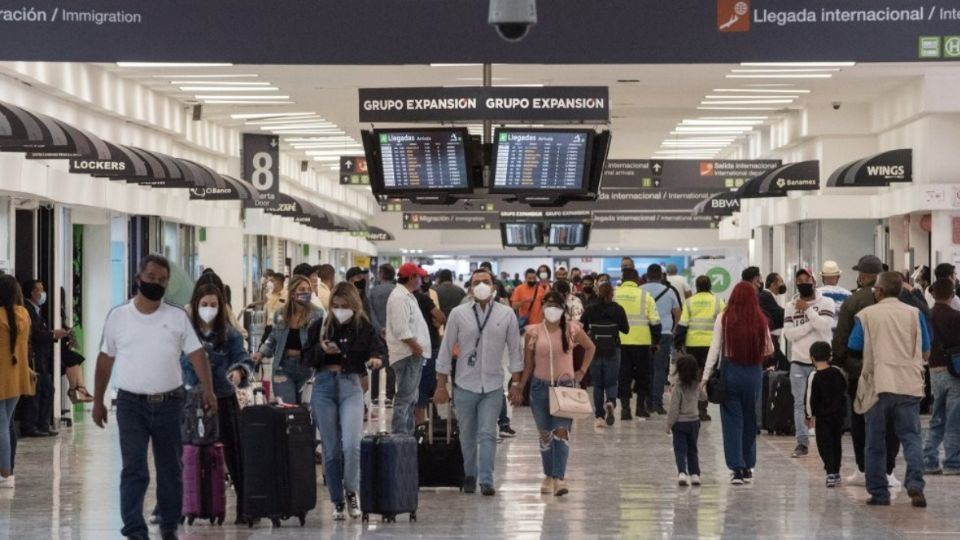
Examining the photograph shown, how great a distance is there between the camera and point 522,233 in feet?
136

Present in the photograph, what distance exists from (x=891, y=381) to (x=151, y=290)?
5.20 metres

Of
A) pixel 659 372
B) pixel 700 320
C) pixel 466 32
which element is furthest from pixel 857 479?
pixel 659 372

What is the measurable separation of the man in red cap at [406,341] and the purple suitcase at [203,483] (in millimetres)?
2884

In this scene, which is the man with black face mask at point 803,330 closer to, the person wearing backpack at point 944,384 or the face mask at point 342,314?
the person wearing backpack at point 944,384

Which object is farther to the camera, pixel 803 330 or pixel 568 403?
pixel 803 330

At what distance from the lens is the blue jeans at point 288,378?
13.4 metres

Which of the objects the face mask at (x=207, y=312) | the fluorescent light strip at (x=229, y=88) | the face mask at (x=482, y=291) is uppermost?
the fluorescent light strip at (x=229, y=88)

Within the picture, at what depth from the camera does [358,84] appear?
2375 centimetres

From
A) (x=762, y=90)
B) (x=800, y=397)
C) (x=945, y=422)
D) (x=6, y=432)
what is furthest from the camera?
(x=762, y=90)

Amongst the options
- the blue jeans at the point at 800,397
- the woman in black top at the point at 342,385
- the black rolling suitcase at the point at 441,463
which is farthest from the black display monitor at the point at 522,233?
the woman in black top at the point at 342,385

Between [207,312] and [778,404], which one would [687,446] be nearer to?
[207,312]

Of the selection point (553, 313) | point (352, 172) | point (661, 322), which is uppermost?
point (352, 172)

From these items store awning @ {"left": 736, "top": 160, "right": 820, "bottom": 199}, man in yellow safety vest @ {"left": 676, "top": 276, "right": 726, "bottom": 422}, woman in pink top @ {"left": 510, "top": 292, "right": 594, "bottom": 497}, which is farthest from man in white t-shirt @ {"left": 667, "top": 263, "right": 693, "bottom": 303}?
woman in pink top @ {"left": 510, "top": 292, "right": 594, "bottom": 497}

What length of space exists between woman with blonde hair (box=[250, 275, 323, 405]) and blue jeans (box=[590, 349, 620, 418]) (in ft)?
19.5
